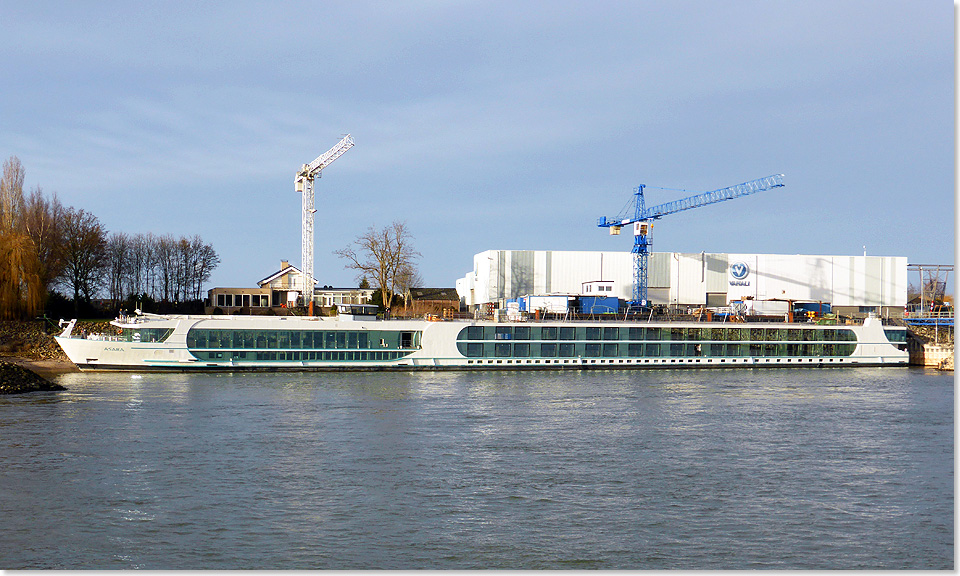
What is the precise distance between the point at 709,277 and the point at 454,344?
5184 centimetres

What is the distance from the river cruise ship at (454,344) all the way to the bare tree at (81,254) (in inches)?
1034

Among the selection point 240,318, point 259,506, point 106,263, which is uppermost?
point 106,263

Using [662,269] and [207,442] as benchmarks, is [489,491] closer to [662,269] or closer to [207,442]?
[207,442]

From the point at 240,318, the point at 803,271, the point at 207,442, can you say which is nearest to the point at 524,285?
the point at 803,271

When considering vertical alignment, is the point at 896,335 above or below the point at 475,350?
above

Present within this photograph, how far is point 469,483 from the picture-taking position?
25.0 m

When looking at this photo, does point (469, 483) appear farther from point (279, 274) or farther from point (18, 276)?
point (279, 274)

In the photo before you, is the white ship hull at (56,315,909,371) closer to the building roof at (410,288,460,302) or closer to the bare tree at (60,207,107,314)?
the bare tree at (60,207,107,314)

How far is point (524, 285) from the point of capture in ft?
344

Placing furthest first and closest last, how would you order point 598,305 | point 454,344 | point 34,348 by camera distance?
1. point 598,305
2. point 34,348
3. point 454,344

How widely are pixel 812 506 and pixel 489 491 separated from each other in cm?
926

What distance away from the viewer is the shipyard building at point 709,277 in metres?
105

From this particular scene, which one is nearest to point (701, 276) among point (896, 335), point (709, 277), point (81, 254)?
point (709, 277)

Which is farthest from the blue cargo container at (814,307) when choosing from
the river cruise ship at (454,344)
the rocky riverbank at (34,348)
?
the rocky riverbank at (34,348)
